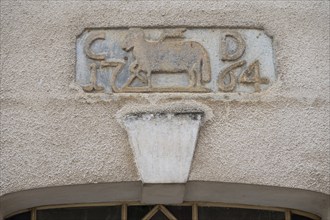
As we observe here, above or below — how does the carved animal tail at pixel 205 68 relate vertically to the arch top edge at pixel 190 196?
above

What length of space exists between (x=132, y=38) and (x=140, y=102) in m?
0.35

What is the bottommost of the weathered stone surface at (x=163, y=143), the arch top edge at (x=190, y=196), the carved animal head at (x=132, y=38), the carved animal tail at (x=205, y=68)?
the arch top edge at (x=190, y=196)

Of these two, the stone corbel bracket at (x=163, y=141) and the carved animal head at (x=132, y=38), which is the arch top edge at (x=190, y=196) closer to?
the stone corbel bracket at (x=163, y=141)

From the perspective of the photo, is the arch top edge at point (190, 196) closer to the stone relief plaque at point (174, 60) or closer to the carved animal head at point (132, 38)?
the stone relief plaque at point (174, 60)

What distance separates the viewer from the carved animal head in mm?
3533

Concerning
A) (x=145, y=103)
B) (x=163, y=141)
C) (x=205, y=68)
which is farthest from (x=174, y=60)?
(x=163, y=141)

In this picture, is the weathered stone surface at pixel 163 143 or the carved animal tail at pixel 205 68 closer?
the weathered stone surface at pixel 163 143

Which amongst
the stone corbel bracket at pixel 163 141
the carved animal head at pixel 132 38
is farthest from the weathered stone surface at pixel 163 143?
the carved animal head at pixel 132 38

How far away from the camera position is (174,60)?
3.50 metres

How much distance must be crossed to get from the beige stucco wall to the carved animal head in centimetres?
5

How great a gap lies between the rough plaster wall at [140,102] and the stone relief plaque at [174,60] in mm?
47

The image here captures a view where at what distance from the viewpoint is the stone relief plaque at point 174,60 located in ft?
11.5

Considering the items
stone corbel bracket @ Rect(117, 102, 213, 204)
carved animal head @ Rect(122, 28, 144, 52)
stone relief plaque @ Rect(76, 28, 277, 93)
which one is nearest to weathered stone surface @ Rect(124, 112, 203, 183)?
stone corbel bracket @ Rect(117, 102, 213, 204)

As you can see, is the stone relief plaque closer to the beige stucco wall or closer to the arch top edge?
the beige stucco wall
